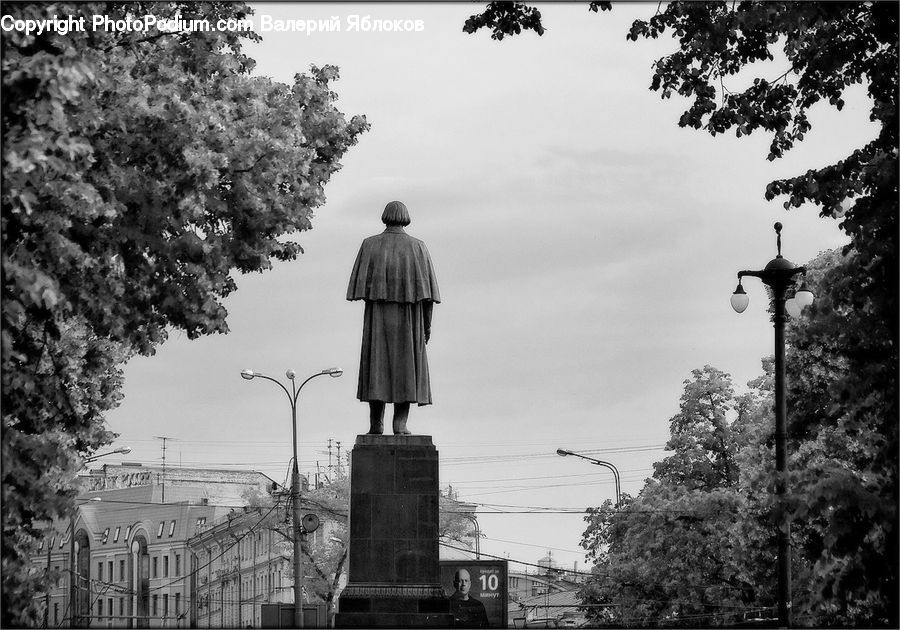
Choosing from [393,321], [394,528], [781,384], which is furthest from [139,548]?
[394,528]

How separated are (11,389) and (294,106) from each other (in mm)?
5146

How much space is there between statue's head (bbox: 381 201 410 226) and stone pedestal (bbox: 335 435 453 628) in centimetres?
310

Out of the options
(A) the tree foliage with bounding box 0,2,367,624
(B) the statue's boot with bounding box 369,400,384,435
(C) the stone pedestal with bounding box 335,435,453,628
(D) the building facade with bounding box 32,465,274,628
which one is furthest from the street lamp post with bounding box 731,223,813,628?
Answer: (D) the building facade with bounding box 32,465,274,628

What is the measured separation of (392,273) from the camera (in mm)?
21281

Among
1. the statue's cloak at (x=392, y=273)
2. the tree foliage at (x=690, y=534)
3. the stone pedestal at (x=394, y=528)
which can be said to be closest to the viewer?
the stone pedestal at (x=394, y=528)

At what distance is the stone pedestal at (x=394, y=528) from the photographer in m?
19.9

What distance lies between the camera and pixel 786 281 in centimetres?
2292

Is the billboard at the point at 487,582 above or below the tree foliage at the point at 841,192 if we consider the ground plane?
below

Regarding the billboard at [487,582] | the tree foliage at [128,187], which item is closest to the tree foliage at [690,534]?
the billboard at [487,582]

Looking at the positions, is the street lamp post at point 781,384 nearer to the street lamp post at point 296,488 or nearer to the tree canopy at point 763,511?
the tree canopy at point 763,511

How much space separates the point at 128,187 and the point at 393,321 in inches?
208

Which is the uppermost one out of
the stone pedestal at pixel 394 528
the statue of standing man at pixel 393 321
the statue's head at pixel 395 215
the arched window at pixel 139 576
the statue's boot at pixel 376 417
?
the statue's head at pixel 395 215

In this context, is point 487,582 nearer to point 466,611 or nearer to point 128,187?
point 466,611

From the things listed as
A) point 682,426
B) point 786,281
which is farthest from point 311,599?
point 786,281
